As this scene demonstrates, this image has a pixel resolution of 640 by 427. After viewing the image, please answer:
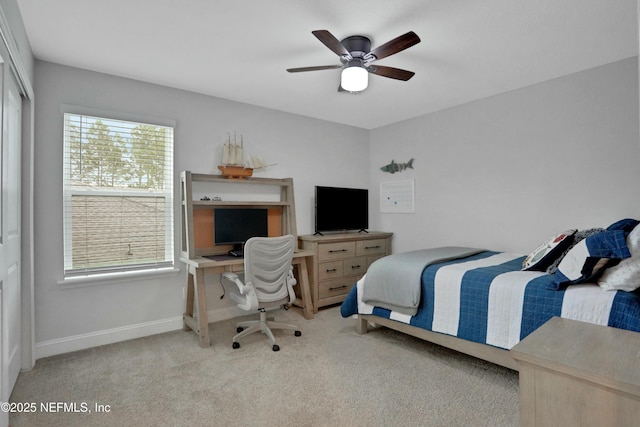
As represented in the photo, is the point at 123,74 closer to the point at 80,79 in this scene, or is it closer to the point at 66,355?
the point at 80,79

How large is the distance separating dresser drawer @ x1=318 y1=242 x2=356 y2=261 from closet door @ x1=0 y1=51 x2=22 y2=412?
103 inches

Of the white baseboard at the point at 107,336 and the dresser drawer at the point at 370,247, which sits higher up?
the dresser drawer at the point at 370,247

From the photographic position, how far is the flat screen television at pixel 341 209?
4.38 metres

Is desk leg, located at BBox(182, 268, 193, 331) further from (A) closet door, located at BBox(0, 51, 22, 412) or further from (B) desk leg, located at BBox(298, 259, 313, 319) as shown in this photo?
(A) closet door, located at BBox(0, 51, 22, 412)

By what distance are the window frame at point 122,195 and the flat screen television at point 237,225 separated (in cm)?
43

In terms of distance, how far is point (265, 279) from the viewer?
2971 millimetres

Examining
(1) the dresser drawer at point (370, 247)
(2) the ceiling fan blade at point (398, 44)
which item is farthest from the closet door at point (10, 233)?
(1) the dresser drawer at point (370, 247)

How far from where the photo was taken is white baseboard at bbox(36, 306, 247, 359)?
111 inches

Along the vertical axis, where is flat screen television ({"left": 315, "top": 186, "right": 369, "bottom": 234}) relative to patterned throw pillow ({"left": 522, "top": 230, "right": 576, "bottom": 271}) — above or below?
above

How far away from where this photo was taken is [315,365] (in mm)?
2604

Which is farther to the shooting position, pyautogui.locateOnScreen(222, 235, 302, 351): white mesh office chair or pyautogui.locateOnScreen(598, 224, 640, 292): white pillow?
pyautogui.locateOnScreen(222, 235, 302, 351): white mesh office chair

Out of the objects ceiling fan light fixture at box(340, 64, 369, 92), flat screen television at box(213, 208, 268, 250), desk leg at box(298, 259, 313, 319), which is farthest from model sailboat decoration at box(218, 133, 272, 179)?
ceiling fan light fixture at box(340, 64, 369, 92)

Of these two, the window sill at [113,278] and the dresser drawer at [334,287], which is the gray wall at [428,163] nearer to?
the window sill at [113,278]

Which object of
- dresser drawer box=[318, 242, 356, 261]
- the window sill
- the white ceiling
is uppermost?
the white ceiling
